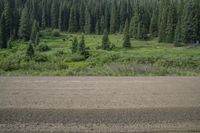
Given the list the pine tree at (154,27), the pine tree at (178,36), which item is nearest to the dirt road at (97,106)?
the pine tree at (178,36)

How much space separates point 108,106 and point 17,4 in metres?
148

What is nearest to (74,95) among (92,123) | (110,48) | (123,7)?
(92,123)

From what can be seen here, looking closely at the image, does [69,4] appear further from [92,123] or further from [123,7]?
[92,123]

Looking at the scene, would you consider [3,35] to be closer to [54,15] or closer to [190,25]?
[190,25]

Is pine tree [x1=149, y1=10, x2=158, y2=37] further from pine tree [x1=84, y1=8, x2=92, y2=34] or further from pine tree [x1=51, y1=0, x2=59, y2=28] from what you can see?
pine tree [x1=51, y1=0, x2=59, y2=28]

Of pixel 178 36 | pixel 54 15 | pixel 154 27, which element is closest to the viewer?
pixel 178 36

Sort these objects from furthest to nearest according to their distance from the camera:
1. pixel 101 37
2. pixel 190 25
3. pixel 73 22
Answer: pixel 73 22
pixel 101 37
pixel 190 25

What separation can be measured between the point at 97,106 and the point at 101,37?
95.7 m

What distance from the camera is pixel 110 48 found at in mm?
79000

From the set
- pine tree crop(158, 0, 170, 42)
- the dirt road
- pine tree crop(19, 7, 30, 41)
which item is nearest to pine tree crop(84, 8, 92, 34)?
pine tree crop(19, 7, 30, 41)

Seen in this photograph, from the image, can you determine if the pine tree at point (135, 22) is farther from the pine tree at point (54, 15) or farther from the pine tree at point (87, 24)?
the pine tree at point (54, 15)

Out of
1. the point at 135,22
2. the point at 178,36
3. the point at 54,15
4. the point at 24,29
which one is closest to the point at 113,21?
the point at 135,22

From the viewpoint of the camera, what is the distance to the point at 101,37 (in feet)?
345

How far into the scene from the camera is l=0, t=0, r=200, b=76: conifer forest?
4222 cm
